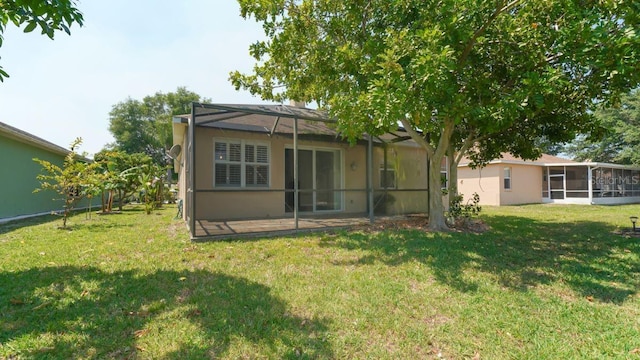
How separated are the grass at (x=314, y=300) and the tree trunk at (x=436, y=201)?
70.4 inches

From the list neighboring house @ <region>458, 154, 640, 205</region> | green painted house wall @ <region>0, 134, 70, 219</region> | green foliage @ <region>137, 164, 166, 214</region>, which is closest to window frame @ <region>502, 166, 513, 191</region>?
neighboring house @ <region>458, 154, 640, 205</region>

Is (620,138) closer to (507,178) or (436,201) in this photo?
(507,178)

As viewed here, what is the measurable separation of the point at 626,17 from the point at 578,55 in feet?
2.94

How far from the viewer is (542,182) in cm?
2139

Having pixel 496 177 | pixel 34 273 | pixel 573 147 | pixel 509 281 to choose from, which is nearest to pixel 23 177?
pixel 34 273

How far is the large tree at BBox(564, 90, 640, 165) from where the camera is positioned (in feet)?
76.3

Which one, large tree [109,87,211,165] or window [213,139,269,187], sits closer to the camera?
window [213,139,269,187]

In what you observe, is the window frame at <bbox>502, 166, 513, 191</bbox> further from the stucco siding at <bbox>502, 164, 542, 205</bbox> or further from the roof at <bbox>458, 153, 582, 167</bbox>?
the roof at <bbox>458, 153, 582, 167</bbox>

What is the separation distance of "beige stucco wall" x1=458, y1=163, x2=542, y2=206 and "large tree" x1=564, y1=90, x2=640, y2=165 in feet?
14.1

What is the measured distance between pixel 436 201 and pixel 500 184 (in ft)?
41.9

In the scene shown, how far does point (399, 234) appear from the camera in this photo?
742 centimetres

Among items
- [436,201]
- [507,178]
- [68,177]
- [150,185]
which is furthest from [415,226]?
[507,178]

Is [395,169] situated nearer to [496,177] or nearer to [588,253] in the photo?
[588,253]

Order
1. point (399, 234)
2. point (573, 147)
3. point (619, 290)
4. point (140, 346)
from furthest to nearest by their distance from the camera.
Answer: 1. point (573, 147)
2. point (399, 234)
3. point (619, 290)
4. point (140, 346)
